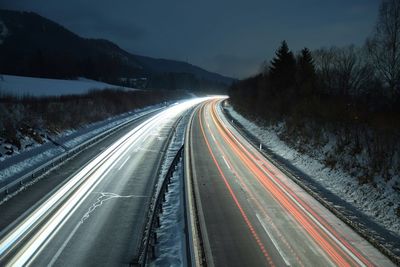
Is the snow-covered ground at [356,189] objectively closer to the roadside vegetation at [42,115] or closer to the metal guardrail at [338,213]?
the metal guardrail at [338,213]

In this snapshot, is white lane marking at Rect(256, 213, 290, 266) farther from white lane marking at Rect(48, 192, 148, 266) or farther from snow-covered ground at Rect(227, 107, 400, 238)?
white lane marking at Rect(48, 192, 148, 266)

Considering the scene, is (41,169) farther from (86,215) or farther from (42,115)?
(42,115)

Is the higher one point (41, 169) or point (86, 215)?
point (41, 169)

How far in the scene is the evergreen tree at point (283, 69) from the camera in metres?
50.8

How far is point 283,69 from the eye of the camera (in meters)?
52.6

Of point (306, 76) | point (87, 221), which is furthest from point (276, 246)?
point (306, 76)

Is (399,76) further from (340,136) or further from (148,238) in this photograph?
(148,238)

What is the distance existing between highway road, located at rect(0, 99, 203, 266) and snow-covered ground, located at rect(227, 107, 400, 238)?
36.5 ft

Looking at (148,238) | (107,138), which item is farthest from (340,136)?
(107,138)

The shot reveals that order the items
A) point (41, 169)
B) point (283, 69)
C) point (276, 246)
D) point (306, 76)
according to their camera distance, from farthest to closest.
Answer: point (283, 69), point (306, 76), point (41, 169), point (276, 246)

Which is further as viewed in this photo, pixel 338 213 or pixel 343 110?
pixel 343 110

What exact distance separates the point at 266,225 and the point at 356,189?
7.71 metres

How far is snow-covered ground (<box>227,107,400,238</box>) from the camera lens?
1633cm

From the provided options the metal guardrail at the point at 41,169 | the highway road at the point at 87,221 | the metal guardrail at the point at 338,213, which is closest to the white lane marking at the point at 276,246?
the metal guardrail at the point at 338,213
